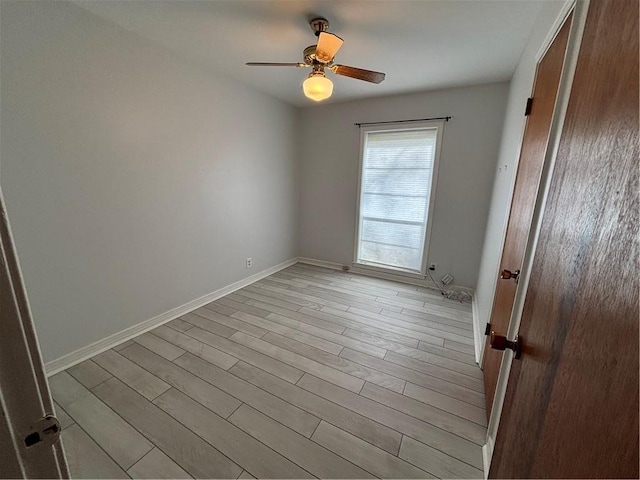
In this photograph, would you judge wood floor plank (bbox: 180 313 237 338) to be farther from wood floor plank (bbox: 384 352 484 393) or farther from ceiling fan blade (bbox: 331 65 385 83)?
ceiling fan blade (bbox: 331 65 385 83)

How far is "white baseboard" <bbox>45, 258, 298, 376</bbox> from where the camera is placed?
1.80m

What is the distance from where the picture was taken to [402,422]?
146cm

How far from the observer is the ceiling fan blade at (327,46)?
154cm

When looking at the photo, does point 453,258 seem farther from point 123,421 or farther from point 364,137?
point 123,421

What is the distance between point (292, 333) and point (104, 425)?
4.31 ft

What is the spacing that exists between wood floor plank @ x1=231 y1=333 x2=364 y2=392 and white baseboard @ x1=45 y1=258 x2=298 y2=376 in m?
0.77

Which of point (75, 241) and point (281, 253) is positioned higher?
point (75, 241)

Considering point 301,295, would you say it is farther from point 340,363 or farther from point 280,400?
point 280,400

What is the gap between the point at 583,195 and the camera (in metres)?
0.52

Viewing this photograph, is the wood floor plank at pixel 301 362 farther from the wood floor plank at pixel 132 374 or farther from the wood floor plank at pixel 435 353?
the wood floor plank at pixel 132 374

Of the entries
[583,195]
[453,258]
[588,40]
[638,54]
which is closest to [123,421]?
[583,195]

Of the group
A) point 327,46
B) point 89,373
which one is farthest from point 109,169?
point 327,46

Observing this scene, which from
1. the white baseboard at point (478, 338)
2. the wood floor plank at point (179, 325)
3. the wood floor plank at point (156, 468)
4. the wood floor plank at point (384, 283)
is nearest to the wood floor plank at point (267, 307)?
the wood floor plank at point (179, 325)

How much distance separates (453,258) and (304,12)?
2.94 metres
